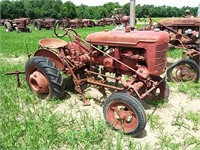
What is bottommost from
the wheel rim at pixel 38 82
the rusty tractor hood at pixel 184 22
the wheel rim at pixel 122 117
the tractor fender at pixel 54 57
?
the wheel rim at pixel 122 117

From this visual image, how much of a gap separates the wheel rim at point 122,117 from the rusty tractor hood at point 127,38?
3.38 ft

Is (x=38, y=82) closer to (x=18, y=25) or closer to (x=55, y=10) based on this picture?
(x=18, y=25)

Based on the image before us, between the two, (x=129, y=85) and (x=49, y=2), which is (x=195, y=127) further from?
(x=49, y=2)

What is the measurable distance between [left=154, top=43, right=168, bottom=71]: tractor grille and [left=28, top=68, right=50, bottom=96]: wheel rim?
1.86 meters

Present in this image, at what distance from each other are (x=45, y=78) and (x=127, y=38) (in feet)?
5.11

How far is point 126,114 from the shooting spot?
3713mm

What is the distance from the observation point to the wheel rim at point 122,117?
144 inches

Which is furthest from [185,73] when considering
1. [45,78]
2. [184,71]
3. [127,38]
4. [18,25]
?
[18,25]

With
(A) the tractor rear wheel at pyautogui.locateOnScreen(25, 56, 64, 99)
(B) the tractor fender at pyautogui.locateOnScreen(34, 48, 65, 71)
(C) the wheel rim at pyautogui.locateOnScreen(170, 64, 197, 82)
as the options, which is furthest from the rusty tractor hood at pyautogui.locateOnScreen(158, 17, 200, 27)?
(A) the tractor rear wheel at pyautogui.locateOnScreen(25, 56, 64, 99)

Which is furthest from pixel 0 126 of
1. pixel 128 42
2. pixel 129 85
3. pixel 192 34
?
pixel 192 34

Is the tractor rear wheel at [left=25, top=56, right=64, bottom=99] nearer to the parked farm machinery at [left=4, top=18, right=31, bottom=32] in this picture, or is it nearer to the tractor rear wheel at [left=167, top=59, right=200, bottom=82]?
the tractor rear wheel at [left=167, top=59, right=200, bottom=82]

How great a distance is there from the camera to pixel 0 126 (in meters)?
3.75

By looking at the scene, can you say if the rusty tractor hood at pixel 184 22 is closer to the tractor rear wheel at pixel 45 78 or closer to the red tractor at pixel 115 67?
the red tractor at pixel 115 67

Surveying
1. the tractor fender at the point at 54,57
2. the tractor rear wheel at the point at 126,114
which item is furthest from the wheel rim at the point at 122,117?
the tractor fender at the point at 54,57
